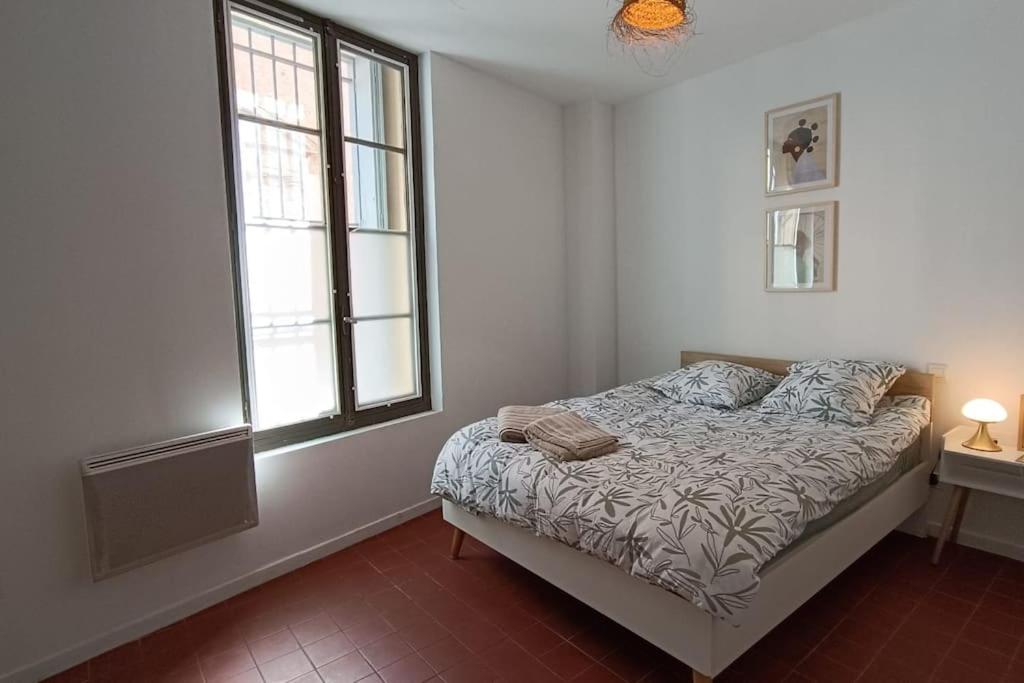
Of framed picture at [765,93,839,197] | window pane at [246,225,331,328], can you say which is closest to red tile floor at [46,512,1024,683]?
window pane at [246,225,331,328]

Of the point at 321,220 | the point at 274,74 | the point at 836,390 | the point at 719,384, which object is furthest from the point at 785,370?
the point at 274,74

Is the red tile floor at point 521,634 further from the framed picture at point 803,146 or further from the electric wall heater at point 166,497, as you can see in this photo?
the framed picture at point 803,146

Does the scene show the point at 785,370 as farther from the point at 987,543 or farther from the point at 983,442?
the point at 987,543

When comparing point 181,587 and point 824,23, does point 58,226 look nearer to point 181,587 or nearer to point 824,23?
point 181,587

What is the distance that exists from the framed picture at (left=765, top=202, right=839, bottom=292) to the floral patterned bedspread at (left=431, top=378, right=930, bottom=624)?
0.79m

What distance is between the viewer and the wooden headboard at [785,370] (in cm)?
271

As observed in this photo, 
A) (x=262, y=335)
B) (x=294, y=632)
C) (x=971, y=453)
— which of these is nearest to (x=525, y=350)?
(x=262, y=335)

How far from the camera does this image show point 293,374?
271cm

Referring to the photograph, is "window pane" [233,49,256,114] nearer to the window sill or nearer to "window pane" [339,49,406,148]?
"window pane" [339,49,406,148]

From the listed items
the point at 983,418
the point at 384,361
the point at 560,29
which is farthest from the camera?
the point at 384,361

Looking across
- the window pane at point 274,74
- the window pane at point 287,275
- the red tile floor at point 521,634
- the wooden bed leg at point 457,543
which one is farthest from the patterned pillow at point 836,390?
the window pane at point 274,74

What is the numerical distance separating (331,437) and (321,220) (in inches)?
44.6

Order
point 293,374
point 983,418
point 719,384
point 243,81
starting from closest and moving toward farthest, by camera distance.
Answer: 1. point 983,418
2. point 243,81
3. point 293,374
4. point 719,384

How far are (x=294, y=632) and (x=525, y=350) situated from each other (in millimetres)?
2223
